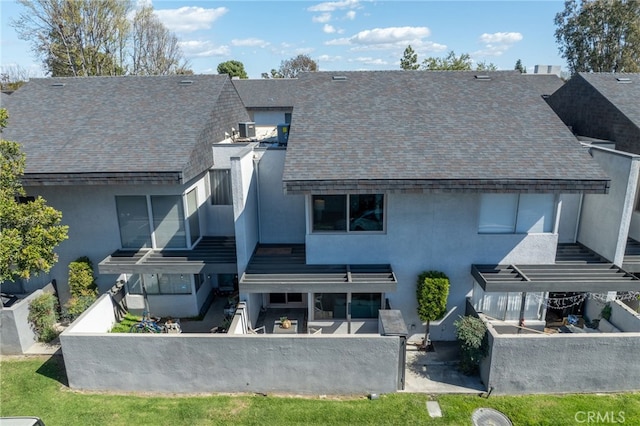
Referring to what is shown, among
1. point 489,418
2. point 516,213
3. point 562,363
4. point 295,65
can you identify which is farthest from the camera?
point 295,65

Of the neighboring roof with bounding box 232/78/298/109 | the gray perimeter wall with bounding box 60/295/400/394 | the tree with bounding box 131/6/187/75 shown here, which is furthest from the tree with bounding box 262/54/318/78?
the gray perimeter wall with bounding box 60/295/400/394

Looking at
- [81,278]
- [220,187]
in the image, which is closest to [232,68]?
[220,187]

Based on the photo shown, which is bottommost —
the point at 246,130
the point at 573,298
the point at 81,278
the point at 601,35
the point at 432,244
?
the point at 573,298

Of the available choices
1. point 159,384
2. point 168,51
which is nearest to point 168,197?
point 159,384

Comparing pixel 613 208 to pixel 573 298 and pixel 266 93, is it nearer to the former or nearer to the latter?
pixel 573 298

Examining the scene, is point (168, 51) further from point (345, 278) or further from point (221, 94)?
point (345, 278)

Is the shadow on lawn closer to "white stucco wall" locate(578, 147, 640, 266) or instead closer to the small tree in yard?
the small tree in yard
